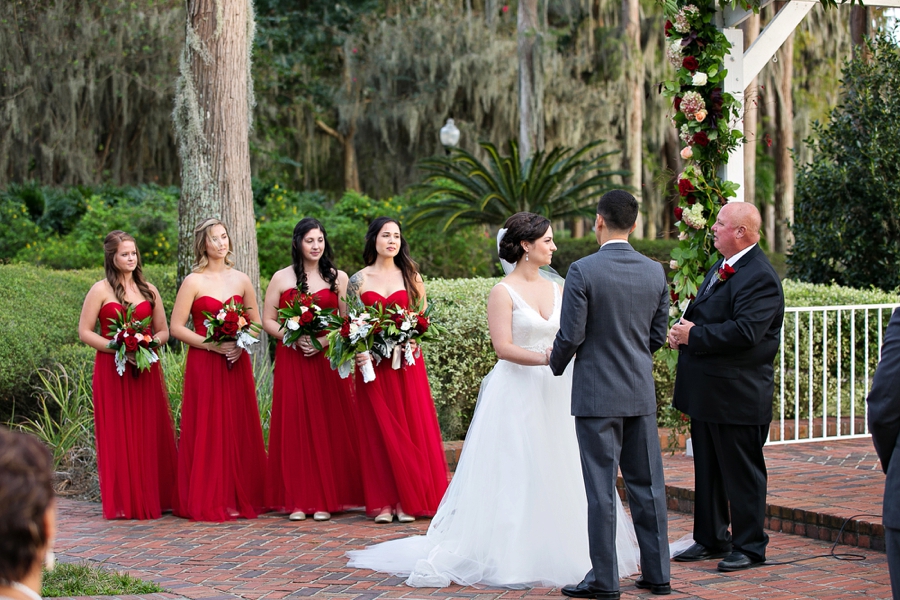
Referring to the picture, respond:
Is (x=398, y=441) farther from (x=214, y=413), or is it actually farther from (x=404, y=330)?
(x=214, y=413)

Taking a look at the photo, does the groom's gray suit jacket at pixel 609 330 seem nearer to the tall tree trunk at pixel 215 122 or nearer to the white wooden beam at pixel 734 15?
the white wooden beam at pixel 734 15

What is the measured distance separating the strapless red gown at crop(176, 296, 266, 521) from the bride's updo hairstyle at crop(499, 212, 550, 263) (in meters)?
2.39

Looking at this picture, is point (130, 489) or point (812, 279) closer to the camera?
point (130, 489)

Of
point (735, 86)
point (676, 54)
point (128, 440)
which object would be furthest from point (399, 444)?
point (735, 86)

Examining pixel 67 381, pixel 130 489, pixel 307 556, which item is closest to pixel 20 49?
pixel 67 381

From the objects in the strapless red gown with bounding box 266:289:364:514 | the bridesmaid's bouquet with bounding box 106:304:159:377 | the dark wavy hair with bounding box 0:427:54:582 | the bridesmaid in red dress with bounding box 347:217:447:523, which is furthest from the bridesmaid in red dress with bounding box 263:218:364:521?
the dark wavy hair with bounding box 0:427:54:582

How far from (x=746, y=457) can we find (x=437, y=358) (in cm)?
371

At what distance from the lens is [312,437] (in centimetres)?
686

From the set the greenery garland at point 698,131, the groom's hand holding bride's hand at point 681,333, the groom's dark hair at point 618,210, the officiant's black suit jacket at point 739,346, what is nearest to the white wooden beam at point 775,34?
the greenery garland at point 698,131

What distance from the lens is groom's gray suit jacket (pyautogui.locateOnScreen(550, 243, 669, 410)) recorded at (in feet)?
15.1

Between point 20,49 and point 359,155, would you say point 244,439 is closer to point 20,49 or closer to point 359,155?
point 20,49

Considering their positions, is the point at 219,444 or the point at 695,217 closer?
the point at 219,444

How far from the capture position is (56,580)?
492cm

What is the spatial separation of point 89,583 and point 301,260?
282 centimetres
